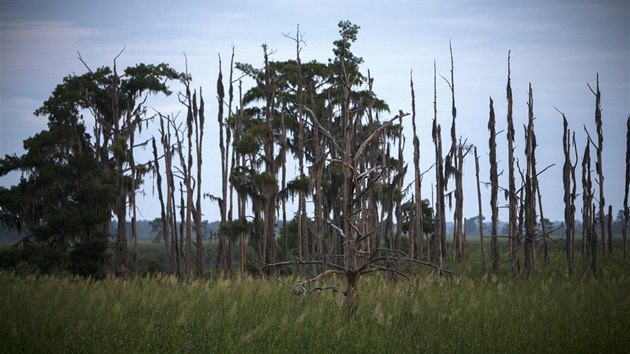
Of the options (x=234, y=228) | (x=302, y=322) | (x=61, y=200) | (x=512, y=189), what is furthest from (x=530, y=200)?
(x=61, y=200)

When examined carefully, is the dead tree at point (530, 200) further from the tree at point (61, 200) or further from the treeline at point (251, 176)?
the tree at point (61, 200)

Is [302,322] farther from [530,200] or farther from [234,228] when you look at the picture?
[234,228]

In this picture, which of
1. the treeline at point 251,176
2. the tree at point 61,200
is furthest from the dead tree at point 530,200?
the tree at point 61,200

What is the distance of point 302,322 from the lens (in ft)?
42.4

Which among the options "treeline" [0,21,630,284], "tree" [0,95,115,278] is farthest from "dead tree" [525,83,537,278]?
"tree" [0,95,115,278]

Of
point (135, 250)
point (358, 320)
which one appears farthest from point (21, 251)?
point (358, 320)

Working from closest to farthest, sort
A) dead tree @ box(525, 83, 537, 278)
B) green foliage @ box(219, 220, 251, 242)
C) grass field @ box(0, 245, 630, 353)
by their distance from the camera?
grass field @ box(0, 245, 630, 353), dead tree @ box(525, 83, 537, 278), green foliage @ box(219, 220, 251, 242)

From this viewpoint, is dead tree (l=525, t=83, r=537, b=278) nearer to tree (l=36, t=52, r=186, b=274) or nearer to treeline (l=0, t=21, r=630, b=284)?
treeline (l=0, t=21, r=630, b=284)

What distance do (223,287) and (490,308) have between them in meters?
6.38

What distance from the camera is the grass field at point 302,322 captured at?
462 inches

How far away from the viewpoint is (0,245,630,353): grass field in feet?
38.5

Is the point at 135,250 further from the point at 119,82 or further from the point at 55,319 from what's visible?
the point at 55,319

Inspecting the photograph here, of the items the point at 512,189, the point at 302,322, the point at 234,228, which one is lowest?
the point at 302,322

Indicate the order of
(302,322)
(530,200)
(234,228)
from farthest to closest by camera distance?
(234,228), (530,200), (302,322)
